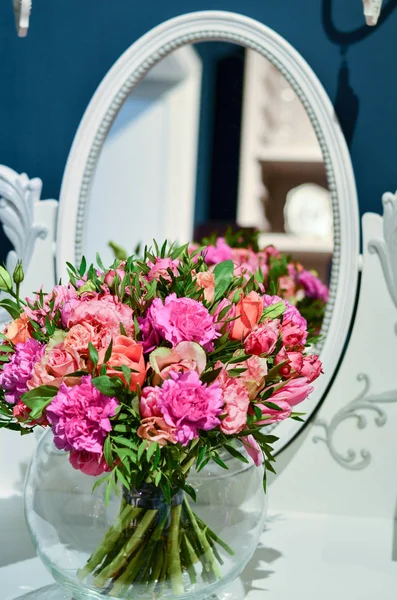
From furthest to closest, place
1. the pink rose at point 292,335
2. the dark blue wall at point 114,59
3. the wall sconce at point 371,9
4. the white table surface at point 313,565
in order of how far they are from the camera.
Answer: the dark blue wall at point 114,59 < the wall sconce at point 371,9 < the white table surface at point 313,565 < the pink rose at point 292,335

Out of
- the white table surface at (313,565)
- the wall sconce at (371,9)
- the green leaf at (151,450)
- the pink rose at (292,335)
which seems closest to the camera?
the green leaf at (151,450)

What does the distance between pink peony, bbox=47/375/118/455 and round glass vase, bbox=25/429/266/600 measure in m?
0.13

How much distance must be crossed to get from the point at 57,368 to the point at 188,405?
126 millimetres

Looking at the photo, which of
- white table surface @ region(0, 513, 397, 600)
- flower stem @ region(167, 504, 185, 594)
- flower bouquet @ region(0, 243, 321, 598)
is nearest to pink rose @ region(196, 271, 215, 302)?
flower bouquet @ region(0, 243, 321, 598)

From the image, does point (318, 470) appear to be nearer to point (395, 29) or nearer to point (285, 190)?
point (285, 190)

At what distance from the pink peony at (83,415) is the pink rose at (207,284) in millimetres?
143

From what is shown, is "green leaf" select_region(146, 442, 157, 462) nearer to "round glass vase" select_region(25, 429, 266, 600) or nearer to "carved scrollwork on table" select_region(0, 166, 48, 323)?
"round glass vase" select_region(25, 429, 266, 600)

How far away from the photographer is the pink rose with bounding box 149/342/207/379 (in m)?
0.73

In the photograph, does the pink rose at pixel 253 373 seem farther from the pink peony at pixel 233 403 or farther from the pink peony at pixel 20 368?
the pink peony at pixel 20 368

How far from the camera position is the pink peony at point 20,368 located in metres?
0.76

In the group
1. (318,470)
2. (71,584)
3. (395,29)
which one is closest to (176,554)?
(71,584)

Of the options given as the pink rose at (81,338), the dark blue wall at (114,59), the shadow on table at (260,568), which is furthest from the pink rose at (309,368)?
the dark blue wall at (114,59)

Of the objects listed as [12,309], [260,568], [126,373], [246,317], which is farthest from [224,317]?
[260,568]

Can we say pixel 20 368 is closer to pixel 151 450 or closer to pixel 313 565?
pixel 151 450
